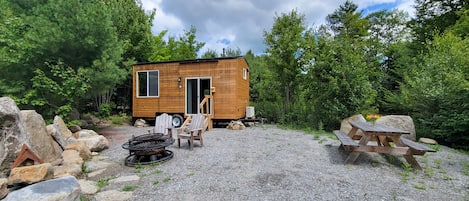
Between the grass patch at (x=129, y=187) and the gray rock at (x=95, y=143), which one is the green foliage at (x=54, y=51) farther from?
the grass patch at (x=129, y=187)

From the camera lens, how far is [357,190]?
250 cm

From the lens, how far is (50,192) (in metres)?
1.84

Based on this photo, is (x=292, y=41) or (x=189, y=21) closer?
(x=292, y=41)

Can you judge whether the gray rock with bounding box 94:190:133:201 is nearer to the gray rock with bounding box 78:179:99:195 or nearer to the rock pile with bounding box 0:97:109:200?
the gray rock with bounding box 78:179:99:195

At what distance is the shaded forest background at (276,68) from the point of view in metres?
5.09

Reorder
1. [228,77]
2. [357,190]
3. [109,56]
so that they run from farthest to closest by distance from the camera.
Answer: [228,77]
[109,56]
[357,190]

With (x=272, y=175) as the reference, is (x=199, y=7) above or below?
above

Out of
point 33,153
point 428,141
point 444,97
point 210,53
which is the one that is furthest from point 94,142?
point 210,53

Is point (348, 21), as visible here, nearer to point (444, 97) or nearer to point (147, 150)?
point (444, 97)

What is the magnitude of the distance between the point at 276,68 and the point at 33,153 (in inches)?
322

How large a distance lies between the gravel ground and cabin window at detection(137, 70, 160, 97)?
13.4ft

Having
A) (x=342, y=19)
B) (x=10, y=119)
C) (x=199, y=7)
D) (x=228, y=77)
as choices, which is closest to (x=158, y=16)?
(x=199, y=7)

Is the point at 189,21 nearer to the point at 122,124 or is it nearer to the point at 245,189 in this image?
the point at 122,124

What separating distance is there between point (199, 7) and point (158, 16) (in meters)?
3.20
